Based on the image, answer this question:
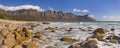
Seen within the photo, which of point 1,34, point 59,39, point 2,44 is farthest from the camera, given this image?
point 59,39

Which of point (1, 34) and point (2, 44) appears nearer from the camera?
point (2, 44)

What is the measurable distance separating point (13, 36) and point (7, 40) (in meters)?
1.47

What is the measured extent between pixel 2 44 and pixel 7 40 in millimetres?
634

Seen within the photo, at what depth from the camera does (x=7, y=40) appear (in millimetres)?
16078

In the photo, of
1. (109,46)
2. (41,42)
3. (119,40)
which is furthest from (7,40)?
(119,40)

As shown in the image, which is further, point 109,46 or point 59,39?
point 59,39

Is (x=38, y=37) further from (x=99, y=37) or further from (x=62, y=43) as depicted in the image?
(x=99, y=37)

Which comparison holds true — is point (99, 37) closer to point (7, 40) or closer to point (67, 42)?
point (67, 42)

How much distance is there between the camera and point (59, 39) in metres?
19.7

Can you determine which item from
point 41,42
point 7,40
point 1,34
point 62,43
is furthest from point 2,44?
point 62,43

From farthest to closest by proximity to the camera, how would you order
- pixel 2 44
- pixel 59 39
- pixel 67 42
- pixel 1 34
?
pixel 59 39 → pixel 67 42 → pixel 1 34 → pixel 2 44

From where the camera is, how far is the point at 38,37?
20484 mm

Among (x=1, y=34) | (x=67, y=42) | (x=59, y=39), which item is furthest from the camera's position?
(x=59, y=39)

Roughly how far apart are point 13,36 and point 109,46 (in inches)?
289
